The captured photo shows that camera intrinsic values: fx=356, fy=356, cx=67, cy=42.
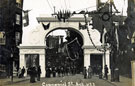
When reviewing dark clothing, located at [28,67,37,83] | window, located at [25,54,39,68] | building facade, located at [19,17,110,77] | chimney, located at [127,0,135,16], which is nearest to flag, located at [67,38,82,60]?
building facade, located at [19,17,110,77]

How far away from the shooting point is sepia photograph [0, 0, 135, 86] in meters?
5.77

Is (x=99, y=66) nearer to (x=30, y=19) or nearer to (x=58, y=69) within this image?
(x=58, y=69)

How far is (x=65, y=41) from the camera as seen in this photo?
596cm

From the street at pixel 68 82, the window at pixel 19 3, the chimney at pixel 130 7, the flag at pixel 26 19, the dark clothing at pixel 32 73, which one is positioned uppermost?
the window at pixel 19 3

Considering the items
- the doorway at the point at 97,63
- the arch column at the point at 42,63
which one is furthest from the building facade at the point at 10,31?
the doorway at the point at 97,63

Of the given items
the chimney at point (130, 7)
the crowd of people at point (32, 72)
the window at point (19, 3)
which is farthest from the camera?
the window at point (19, 3)

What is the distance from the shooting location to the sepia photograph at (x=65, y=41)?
18.9 ft

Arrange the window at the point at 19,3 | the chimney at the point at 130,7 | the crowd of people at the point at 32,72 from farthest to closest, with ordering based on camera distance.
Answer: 1. the window at the point at 19,3
2. the crowd of people at the point at 32,72
3. the chimney at the point at 130,7

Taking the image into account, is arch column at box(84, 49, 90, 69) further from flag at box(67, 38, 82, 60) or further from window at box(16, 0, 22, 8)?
window at box(16, 0, 22, 8)

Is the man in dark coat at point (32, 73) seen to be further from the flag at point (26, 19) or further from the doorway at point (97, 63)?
the doorway at point (97, 63)

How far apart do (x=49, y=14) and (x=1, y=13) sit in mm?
784

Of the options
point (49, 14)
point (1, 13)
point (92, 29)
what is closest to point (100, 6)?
point (92, 29)

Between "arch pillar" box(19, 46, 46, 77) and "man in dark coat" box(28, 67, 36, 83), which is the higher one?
"arch pillar" box(19, 46, 46, 77)

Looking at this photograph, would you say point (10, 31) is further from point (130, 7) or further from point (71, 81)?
point (130, 7)
